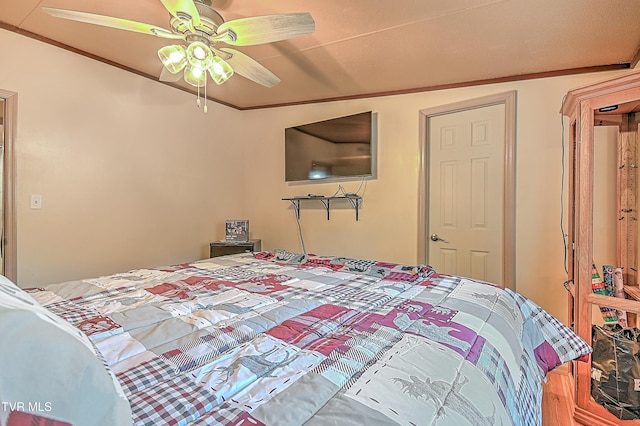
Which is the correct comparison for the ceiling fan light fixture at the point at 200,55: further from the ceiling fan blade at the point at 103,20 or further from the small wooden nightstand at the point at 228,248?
the small wooden nightstand at the point at 228,248

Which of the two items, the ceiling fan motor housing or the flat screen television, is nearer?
the ceiling fan motor housing

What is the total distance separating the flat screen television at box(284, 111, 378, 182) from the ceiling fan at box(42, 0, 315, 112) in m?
1.33

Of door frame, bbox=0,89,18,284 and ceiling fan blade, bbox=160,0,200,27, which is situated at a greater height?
ceiling fan blade, bbox=160,0,200,27

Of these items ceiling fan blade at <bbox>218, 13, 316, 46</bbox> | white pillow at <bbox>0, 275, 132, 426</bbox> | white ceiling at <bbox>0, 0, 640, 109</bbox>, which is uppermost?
→ white ceiling at <bbox>0, 0, 640, 109</bbox>

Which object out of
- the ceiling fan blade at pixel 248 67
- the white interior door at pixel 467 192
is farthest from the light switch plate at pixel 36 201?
the white interior door at pixel 467 192

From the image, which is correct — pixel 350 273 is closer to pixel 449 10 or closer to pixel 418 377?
pixel 418 377

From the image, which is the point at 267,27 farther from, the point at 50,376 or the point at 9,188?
the point at 9,188

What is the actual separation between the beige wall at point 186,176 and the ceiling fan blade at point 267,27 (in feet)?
5.50

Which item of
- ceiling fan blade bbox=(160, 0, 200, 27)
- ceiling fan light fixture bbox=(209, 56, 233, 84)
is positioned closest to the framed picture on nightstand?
ceiling fan light fixture bbox=(209, 56, 233, 84)

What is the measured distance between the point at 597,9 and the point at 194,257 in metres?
3.68

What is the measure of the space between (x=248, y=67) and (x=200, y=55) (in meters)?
0.32

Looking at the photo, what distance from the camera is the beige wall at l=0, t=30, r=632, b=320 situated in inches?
94.7

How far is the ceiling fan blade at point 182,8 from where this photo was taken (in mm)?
1457

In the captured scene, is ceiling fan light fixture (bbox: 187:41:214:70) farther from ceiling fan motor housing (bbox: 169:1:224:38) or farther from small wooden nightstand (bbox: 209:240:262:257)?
small wooden nightstand (bbox: 209:240:262:257)
